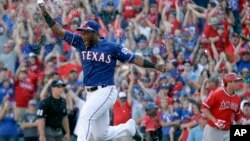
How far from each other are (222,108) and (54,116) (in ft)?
9.72

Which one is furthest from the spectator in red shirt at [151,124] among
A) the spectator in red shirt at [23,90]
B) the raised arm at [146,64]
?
the raised arm at [146,64]

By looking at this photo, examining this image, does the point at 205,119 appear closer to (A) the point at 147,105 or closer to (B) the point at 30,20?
(A) the point at 147,105

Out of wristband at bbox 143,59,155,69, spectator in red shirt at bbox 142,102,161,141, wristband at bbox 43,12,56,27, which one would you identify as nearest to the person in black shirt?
spectator in red shirt at bbox 142,102,161,141

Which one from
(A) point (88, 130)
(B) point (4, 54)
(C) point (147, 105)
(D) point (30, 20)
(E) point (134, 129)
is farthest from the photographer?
(D) point (30, 20)

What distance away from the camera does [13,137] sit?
59.3 ft

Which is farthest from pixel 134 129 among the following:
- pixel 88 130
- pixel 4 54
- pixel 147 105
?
pixel 4 54

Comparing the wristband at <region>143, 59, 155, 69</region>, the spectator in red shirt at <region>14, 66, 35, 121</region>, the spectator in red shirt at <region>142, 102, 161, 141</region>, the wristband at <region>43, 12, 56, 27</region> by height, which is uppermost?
the wristband at <region>43, 12, 56, 27</region>

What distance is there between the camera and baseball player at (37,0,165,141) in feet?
45.6

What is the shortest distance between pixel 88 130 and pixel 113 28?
732cm

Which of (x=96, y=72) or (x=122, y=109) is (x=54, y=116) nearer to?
(x=122, y=109)

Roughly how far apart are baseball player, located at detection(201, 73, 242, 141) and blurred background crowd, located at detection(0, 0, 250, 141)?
2.11 ft

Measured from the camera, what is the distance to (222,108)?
15516 mm

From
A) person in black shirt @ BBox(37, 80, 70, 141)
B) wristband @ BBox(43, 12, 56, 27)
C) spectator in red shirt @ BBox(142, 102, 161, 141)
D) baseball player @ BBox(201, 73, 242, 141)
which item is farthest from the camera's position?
spectator in red shirt @ BBox(142, 102, 161, 141)

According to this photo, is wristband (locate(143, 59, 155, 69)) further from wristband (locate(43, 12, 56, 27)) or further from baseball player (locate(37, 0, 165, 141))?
wristband (locate(43, 12, 56, 27))
